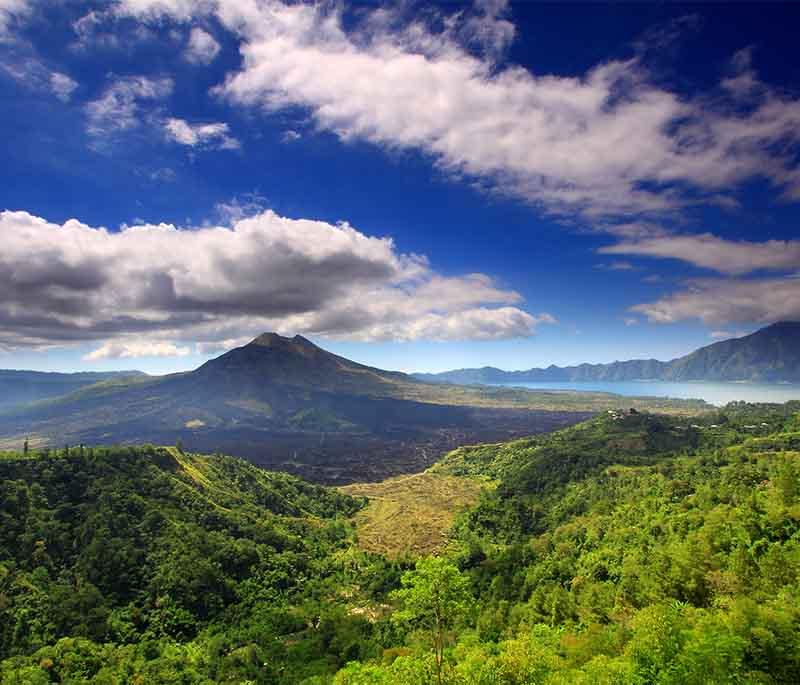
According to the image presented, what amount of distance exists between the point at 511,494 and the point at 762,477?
9618 cm

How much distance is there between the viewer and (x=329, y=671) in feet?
276

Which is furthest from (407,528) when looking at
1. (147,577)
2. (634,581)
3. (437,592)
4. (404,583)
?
(437,592)

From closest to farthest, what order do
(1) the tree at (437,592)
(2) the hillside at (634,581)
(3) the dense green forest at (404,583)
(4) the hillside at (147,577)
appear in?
(1) the tree at (437,592), (2) the hillside at (634,581), (3) the dense green forest at (404,583), (4) the hillside at (147,577)

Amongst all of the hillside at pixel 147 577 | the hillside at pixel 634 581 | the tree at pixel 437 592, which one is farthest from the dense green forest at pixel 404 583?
the hillside at pixel 147 577

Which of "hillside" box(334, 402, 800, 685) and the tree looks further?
"hillside" box(334, 402, 800, 685)

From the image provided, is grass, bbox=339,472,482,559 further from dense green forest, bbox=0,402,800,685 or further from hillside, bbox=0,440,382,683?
hillside, bbox=0,440,382,683

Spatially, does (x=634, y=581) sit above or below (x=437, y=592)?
below

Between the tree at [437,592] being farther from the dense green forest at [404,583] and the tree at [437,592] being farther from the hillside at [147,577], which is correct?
the hillside at [147,577]

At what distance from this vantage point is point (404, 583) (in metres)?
39.8

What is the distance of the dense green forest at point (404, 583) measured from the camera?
4088 cm

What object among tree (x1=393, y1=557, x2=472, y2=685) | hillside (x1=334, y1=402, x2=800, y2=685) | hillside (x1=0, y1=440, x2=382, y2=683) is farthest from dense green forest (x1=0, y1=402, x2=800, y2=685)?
hillside (x1=0, y1=440, x2=382, y2=683)

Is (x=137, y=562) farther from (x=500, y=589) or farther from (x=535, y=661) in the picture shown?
(x=535, y=661)

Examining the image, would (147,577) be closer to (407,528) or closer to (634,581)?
(407,528)

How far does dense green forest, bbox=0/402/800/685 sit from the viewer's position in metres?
40.9
